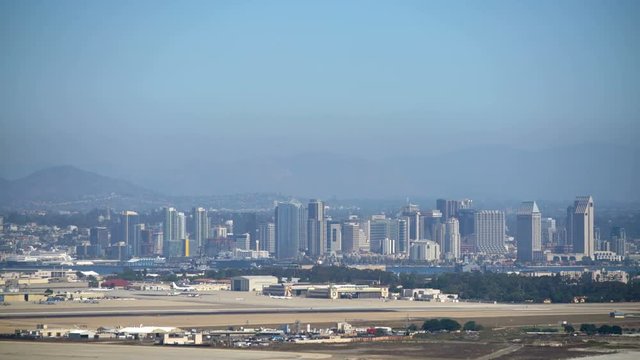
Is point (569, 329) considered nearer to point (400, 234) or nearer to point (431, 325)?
point (431, 325)

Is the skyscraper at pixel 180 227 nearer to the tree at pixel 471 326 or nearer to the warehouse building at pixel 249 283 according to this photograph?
the warehouse building at pixel 249 283

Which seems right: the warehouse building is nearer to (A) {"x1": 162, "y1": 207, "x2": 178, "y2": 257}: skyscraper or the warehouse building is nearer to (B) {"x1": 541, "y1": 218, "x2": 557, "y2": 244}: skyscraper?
(B) {"x1": 541, "y1": 218, "x2": 557, "y2": 244}: skyscraper

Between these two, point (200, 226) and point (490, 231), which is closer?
point (490, 231)

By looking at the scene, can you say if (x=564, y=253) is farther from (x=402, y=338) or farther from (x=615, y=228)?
(x=402, y=338)

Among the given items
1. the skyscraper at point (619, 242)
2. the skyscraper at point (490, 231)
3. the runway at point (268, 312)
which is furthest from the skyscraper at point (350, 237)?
the runway at point (268, 312)

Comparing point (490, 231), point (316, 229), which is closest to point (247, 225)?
point (316, 229)

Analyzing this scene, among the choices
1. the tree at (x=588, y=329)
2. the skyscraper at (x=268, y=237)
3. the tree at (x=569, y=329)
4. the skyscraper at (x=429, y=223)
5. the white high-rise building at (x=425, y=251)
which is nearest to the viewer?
the tree at (x=588, y=329)
